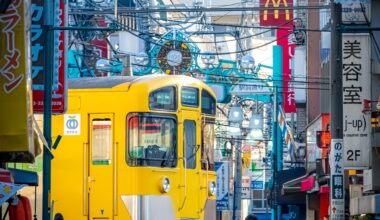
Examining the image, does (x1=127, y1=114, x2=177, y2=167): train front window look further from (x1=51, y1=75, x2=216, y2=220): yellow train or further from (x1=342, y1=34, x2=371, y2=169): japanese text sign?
(x1=342, y1=34, x2=371, y2=169): japanese text sign

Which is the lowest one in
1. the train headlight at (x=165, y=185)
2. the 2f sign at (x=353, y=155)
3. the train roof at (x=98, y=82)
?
the train headlight at (x=165, y=185)

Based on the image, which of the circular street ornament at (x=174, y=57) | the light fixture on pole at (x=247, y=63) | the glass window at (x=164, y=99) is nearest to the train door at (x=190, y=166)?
the glass window at (x=164, y=99)

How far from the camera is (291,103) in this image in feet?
130

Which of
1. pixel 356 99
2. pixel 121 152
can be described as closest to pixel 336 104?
pixel 356 99

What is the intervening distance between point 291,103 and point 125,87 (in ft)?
66.8

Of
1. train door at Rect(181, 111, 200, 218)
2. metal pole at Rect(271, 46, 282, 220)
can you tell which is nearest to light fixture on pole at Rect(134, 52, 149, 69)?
metal pole at Rect(271, 46, 282, 220)

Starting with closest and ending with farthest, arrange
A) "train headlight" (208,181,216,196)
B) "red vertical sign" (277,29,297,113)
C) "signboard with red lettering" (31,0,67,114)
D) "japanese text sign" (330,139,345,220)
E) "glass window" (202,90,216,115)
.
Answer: "signboard with red lettering" (31,0,67,114), "japanese text sign" (330,139,345,220), "glass window" (202,90,216,115), "train headlight" (208,181,216,196), "red vertical sign" (277,29,297,113)

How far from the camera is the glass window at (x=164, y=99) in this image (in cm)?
2008

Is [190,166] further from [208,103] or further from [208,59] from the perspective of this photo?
[208,59]

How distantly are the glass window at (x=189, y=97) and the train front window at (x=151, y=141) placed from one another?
68 centimetres

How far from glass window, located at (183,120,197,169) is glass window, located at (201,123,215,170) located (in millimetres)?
511

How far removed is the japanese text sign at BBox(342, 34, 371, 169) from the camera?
21109 mm

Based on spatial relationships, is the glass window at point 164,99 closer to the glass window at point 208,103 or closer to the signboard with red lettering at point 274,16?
the glass window at point 208,103

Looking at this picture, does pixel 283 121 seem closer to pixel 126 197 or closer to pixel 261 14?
pixel 261 14
